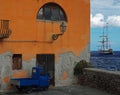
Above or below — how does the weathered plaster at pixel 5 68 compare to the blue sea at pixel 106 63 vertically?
above

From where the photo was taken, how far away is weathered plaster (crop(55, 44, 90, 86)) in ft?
77.4

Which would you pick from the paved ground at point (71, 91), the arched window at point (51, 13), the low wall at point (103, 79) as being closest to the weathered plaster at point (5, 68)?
the paved ground at point (71, 91)

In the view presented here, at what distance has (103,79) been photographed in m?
21.9

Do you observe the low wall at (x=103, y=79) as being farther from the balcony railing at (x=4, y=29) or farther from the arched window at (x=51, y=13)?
the balcony railing at (x=4, y=29)

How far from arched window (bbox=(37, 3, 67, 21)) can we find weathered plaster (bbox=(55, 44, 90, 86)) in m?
2.06

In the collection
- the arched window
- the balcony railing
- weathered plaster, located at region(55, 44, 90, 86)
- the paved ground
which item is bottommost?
the paved ground

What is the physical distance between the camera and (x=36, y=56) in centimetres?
2281

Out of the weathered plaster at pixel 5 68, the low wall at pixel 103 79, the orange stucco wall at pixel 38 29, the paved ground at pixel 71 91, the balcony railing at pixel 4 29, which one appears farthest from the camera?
the orange stucco wall at pixel 38 29

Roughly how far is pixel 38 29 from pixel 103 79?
4.36 metres

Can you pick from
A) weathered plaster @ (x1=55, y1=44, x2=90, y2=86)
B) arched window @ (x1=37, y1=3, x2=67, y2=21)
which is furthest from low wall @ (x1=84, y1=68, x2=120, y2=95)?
arched window @ (x1=37, y1=3, x2=67, y2=21)

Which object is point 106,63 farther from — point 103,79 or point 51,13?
point 103,79

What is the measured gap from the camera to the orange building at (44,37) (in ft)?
71.5

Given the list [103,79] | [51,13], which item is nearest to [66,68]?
[103,79]

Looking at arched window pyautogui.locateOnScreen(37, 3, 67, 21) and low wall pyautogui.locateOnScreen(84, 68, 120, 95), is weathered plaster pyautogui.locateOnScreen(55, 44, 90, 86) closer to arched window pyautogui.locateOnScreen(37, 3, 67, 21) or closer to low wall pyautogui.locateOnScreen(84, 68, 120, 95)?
low wall pyautogui.locateOnScreen(84, 68, 120, 95)
